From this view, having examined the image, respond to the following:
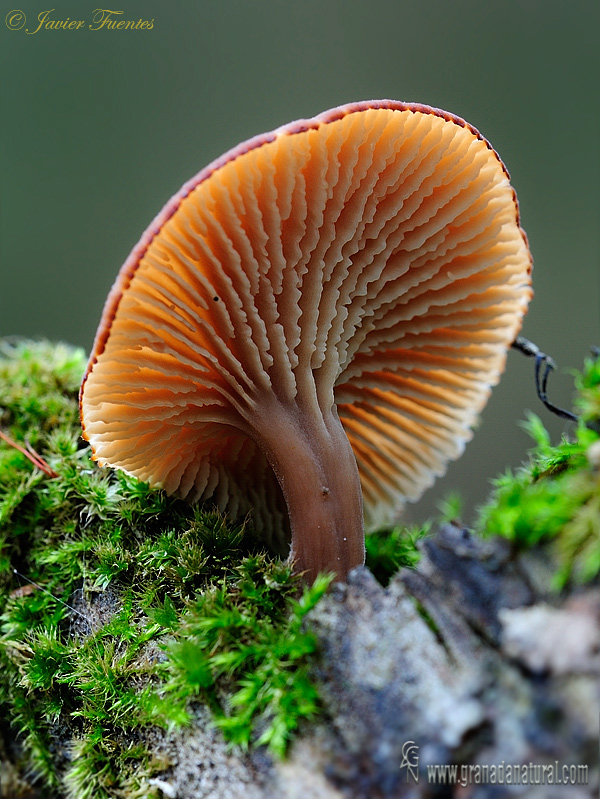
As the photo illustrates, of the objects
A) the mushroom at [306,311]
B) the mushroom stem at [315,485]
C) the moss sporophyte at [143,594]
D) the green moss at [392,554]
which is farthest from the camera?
the green moss at [392,554]

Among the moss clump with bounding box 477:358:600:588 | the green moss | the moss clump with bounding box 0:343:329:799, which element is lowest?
the moss clump with bounding box 0:343:329:799

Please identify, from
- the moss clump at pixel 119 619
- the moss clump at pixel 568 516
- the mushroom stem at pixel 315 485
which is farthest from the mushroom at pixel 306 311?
the moss clump at pixel 568 516

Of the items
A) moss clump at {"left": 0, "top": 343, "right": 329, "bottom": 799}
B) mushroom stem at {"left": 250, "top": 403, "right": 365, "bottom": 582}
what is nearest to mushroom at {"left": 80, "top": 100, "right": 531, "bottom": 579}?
mushroom stem at {"left": 250, "top": 403, "right": 365, "bottom": 582}

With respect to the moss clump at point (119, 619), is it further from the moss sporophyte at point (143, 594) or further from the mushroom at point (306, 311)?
the mushroom at point (306, 311)

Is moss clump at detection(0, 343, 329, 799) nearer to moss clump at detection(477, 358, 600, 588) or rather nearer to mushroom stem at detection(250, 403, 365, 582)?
mushroom stem at detection(250, 403, 365, 582)

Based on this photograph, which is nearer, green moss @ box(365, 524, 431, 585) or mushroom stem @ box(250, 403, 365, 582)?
mushroom stem @ box(250, 403, 365, 582)

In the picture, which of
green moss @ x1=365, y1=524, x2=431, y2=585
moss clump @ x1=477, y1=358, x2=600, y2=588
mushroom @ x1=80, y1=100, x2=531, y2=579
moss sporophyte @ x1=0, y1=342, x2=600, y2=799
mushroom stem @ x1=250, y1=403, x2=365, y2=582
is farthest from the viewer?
green moss @ x1=365, y1=524, x2=431, y2=585
